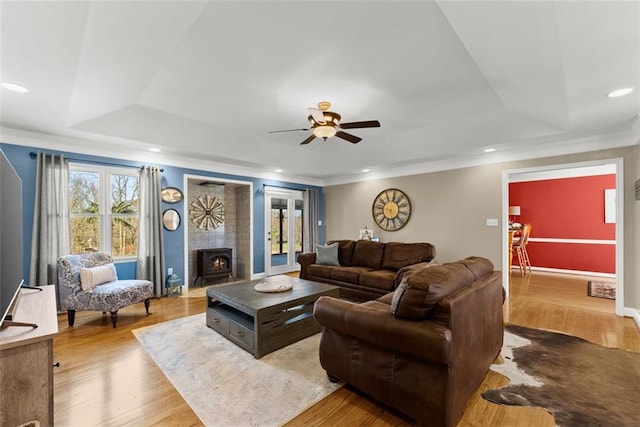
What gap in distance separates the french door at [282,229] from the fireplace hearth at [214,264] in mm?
887

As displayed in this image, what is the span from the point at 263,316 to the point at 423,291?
162cm

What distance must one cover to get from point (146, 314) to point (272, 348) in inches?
88.0

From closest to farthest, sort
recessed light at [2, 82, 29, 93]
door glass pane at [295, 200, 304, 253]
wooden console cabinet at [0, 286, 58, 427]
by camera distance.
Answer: wooden console cabinet at [0, 286, 58, 427], recessed light at [2, 82, 29, 93], door glass pane at [295, 200, 304, 253]

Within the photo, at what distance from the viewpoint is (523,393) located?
82.0 inches

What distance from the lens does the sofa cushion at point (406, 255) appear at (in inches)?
180

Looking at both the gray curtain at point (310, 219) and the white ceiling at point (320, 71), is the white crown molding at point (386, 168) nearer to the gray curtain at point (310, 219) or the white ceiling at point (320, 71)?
the white ceiling at point (320, 71)

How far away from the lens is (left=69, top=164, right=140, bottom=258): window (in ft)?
13.4

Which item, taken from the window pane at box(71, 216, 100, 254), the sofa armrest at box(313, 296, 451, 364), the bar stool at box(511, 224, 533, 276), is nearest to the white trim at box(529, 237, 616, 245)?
the bar stool at box(511, 224, 533, 276)

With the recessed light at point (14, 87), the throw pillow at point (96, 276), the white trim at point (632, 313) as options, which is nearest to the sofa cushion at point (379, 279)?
the white trim at point (632, 313)

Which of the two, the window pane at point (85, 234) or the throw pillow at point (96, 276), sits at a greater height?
the window pane at point (85, 234)

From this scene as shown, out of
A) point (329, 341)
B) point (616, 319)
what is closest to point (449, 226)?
point (616, 319)

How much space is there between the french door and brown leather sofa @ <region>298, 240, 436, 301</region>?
169 centimetres

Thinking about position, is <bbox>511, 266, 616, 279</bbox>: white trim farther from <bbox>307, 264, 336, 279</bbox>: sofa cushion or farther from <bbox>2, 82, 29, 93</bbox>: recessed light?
<bbox>2, 82, 29, 93</bbox>: recessed light

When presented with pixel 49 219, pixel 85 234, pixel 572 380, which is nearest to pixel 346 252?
pixel 572 380
